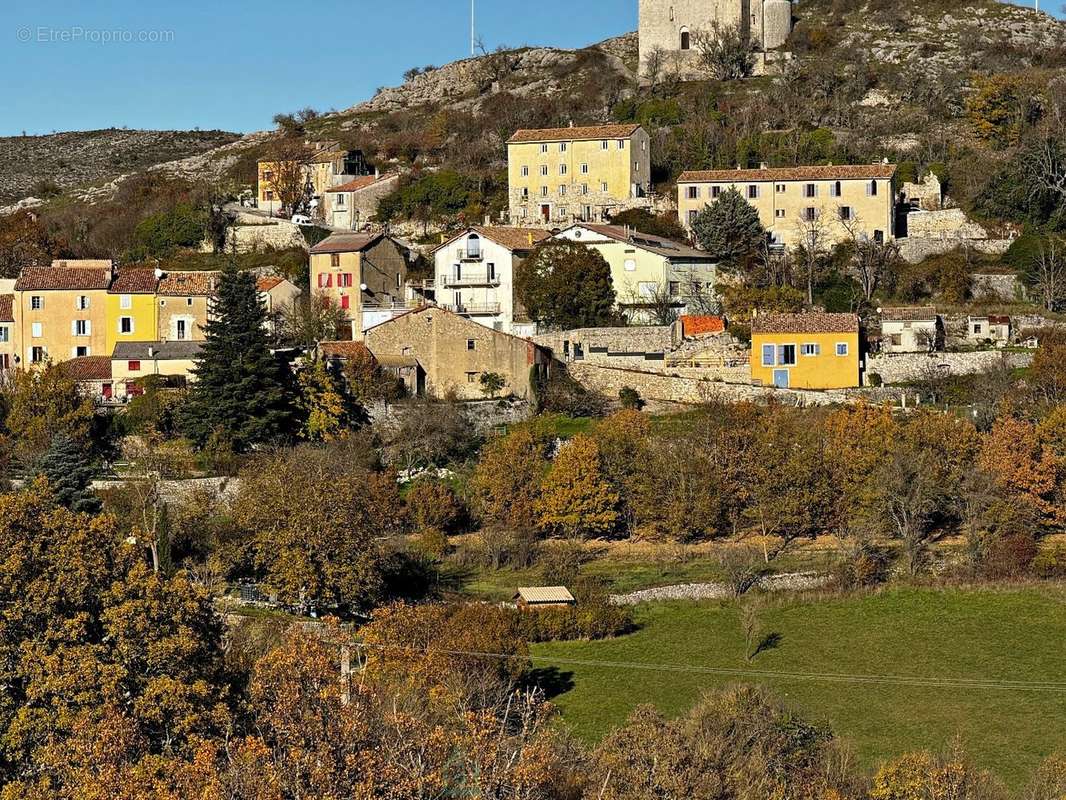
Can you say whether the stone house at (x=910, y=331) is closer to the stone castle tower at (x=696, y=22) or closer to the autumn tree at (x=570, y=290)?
the autumn tree at (x=570, y=290)

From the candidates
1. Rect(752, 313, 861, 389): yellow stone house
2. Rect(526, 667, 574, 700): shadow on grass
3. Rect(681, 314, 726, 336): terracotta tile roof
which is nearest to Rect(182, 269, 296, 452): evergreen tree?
Rect(681, 314, 726, 336): terracotta tile roof

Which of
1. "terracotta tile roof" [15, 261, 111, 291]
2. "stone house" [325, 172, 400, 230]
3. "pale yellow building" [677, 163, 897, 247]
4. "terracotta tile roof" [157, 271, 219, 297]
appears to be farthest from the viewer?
"stone house" [325, 172, 400, 230]

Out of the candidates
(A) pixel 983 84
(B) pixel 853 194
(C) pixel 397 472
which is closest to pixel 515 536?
(C) pixel 397 472

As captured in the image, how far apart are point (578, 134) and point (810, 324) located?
21386 millimetres

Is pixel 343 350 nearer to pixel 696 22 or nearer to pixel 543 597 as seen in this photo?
pixel 543 597

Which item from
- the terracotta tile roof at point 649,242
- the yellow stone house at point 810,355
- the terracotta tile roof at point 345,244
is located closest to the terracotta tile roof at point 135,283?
the terracotta tile roof at point 345,244

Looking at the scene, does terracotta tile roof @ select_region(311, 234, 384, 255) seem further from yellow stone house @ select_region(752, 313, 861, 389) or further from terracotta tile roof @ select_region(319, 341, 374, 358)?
yellow stone house @ select_region(752, 313, 861, 389)

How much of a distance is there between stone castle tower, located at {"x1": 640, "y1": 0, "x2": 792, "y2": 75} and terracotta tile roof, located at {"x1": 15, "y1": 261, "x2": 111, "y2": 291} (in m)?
43.5

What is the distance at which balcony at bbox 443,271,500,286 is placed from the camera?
6281cm

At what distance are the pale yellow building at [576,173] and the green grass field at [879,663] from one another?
110ft

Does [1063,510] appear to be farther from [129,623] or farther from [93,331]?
[93,331]

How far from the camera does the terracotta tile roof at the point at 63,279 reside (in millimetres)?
59594

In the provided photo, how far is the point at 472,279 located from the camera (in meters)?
63.1

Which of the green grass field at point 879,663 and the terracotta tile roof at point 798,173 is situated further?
the terracotta tile roof at point 798,173
